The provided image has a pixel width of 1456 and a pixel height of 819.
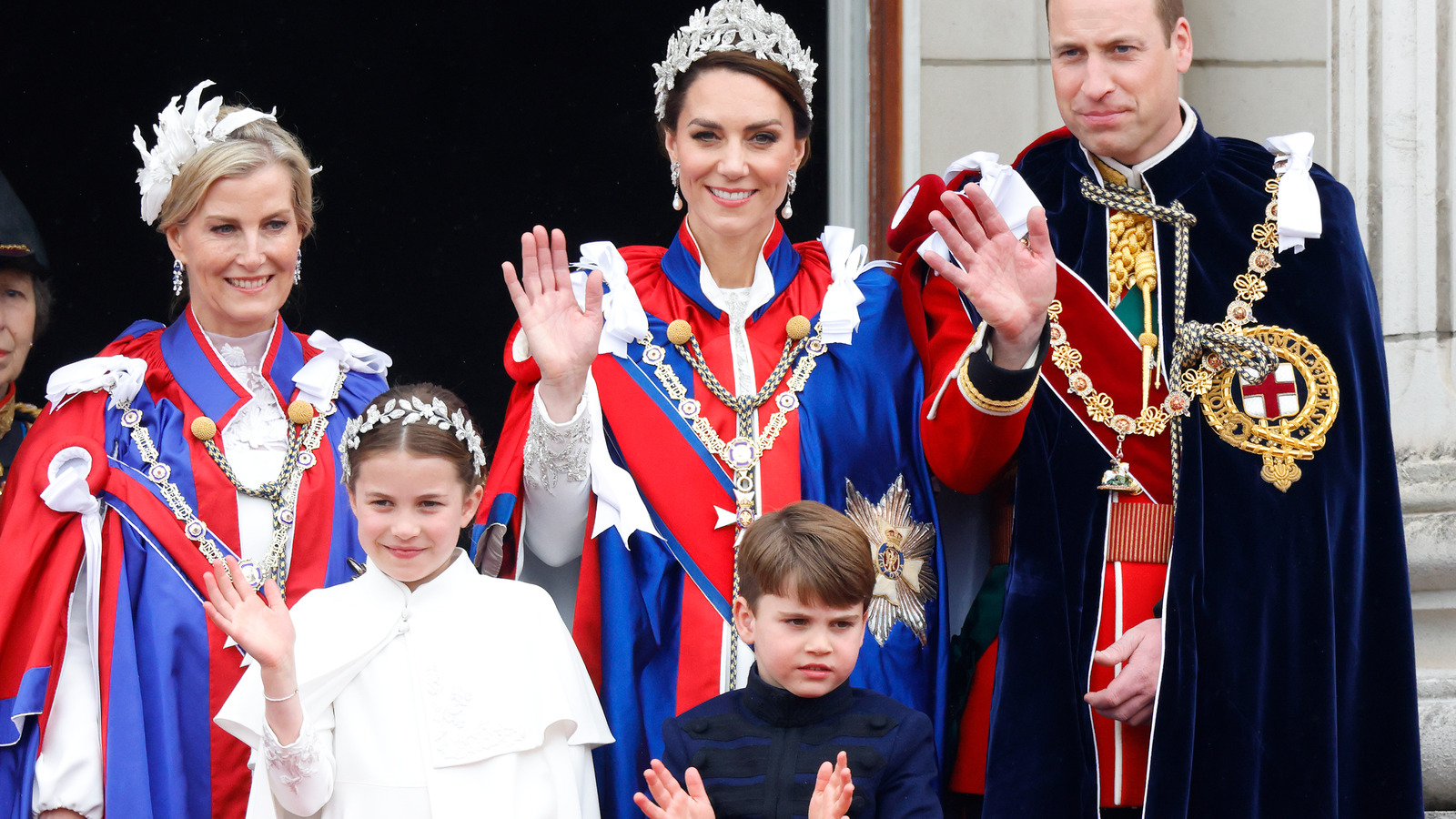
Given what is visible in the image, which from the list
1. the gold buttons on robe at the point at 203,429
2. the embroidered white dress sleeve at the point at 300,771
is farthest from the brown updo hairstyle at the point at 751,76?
the embroidered white dress sleeve at the point at 300,771

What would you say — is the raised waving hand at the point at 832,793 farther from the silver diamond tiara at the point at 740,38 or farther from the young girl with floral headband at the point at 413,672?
the silver diamond tiara at the point at 740,38

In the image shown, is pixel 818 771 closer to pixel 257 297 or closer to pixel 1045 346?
pixel 1045 346

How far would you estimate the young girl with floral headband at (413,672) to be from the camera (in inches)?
103

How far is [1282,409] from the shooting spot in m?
2.97

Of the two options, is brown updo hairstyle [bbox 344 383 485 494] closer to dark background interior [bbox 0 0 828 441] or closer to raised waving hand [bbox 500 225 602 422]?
raised waving hand [bbox 500 225 602 422]

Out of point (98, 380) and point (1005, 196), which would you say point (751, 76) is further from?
point (98, 380)

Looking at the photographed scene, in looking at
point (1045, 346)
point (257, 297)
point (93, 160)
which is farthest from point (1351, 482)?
point (93, 160)

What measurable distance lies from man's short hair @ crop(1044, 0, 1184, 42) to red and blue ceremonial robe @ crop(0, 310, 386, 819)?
1792 mm

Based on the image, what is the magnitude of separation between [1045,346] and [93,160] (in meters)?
4.96

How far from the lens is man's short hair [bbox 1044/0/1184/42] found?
308 cm

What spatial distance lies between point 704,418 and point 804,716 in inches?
30.5

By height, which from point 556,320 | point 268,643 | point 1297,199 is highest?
point 1297,199

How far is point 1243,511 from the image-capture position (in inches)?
A: 117

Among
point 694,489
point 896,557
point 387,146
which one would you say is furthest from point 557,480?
point 387,146
